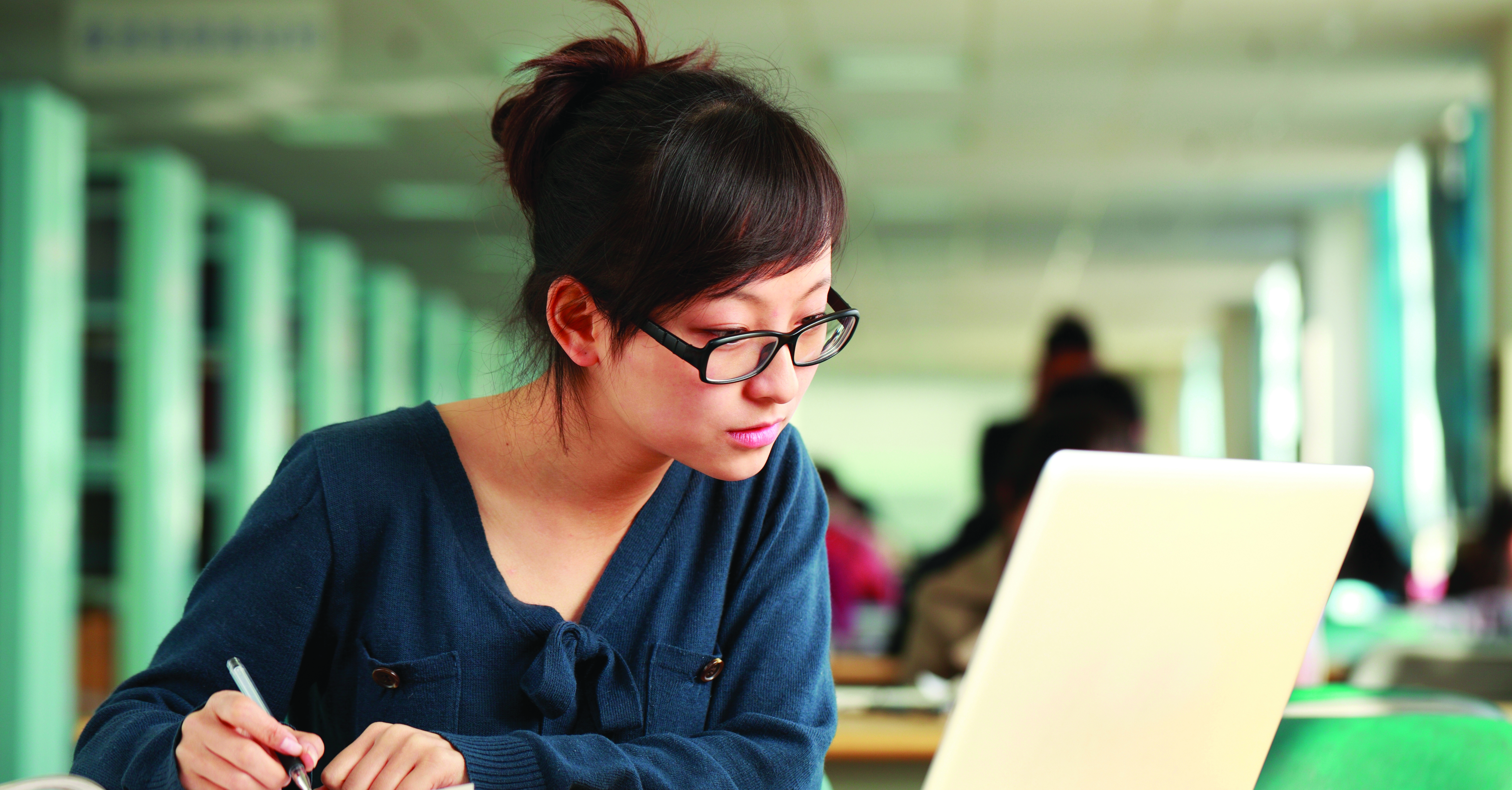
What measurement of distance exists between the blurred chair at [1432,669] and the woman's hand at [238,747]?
2284mm

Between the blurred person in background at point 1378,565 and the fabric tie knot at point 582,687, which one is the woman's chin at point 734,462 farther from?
the blurred person in background at point 1378,565

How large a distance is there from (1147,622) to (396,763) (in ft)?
1.45

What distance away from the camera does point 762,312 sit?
87 centimetres

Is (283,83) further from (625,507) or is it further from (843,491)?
(625,507)

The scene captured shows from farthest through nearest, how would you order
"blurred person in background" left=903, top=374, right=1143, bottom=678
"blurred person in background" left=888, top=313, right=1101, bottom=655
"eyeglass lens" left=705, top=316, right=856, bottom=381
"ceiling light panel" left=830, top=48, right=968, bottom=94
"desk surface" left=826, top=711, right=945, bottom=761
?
"ceiling light panel" left=830, top=48, right=968, bottom=94
"blurred person in background" left=888, top=313, right=1101, bottom=655
"blurred person in background" left=903, top=374, right=1143, bottom=678
"desk surface" left=826, top=711, right=945, bottom=761
"eyeglass lens" left=705, top=316, right=856, bottom=381

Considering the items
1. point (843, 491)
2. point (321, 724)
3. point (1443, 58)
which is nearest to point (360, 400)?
point (843, 491)

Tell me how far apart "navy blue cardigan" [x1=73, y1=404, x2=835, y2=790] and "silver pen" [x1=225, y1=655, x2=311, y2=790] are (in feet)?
0.39

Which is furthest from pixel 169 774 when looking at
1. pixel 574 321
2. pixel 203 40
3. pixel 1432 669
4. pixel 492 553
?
pixel 203 40

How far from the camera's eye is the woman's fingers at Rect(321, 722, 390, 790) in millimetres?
769

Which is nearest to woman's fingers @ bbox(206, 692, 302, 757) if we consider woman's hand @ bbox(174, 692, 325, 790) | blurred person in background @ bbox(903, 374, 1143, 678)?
woman's hand @ bbox(174, 692, 325, 790)

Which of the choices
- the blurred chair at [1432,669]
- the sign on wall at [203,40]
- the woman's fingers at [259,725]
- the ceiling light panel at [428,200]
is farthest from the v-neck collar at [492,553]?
the ceiling light panel at [428,200]

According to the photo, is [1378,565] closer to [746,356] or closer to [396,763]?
[746,356]

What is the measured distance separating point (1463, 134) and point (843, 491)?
3482mm

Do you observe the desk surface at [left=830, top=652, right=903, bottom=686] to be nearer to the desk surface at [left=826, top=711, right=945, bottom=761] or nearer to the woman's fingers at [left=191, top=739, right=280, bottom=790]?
the desk surface at [left=826, top=711, right=945, bottom=761]
